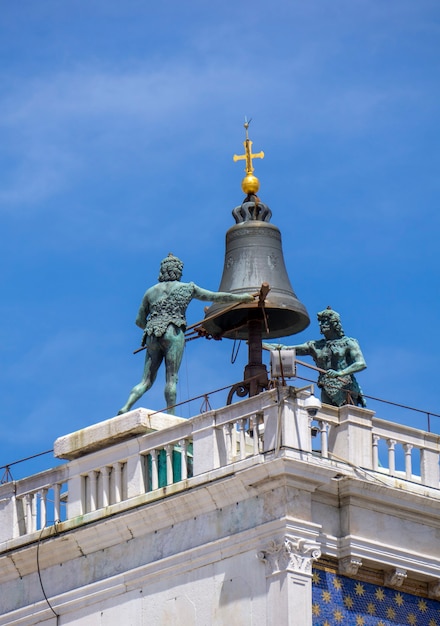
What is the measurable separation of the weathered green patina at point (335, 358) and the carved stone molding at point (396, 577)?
367 centimetres

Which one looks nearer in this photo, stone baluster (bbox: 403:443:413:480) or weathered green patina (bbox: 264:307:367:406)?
stone baluster (bbox: 403:443:413:480)

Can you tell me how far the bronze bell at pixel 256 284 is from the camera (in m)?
36.0

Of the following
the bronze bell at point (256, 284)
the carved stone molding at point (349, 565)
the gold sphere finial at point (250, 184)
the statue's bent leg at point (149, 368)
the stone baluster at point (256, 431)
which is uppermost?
the gold sphere finial at point (250, 184)

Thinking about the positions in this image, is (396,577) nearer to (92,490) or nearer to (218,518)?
(218,518)

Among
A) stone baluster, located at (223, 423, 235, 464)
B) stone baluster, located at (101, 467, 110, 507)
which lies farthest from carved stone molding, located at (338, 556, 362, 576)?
stone baluster, located at (101, 467, 110, 507)

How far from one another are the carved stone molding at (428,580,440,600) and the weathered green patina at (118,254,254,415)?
4.98 metres

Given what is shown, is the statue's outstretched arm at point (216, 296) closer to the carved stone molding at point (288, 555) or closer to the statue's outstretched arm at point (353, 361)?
the statue's outstretched arm at point (353, 361)

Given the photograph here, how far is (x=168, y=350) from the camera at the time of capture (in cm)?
3516

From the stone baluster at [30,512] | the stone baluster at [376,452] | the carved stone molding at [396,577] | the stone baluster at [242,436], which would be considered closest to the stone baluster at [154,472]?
the stone baluster at [242,436]

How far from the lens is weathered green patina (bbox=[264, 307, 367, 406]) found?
1399 inches

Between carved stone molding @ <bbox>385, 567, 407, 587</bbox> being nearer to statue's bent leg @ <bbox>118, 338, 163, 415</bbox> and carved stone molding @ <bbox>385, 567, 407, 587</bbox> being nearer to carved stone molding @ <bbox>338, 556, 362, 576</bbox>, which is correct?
carved stone molding @ <bbox>338, 556, 362, 576</bbox>

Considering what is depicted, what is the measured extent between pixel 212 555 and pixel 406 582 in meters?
2.82

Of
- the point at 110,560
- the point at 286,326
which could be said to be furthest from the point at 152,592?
the point at 286,326

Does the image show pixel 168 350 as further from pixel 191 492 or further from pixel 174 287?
pixel 191 492
